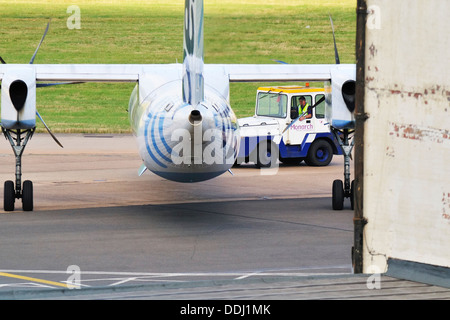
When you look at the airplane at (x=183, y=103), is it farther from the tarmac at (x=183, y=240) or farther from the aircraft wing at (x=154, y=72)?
the tarmac at (x=183, y=240)

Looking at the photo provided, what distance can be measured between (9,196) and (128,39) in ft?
132

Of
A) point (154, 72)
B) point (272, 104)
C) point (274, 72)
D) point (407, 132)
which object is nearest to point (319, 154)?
point (272, 104)

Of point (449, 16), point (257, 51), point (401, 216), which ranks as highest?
point (257, 51)

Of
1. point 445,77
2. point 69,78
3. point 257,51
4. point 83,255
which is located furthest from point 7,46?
point 445,77

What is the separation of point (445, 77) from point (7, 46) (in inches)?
1971

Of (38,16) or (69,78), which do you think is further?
(38,16)

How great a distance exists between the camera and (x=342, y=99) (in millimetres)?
19312

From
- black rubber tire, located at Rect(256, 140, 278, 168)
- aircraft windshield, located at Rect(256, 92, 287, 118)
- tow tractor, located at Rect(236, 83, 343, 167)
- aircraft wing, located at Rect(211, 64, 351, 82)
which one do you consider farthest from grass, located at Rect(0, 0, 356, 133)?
aircraft wing, located at Rect(211, 64, 351, 82)

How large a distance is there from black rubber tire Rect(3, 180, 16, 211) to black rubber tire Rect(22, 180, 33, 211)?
22 centimetres

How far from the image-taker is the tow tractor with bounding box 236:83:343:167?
26.0 meters

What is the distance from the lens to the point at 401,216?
323 inches

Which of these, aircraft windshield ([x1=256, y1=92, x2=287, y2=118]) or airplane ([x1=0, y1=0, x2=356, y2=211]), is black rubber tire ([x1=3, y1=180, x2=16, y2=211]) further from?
aircraft windshield ([x1=256, y1=92, x2=287, y2=118])

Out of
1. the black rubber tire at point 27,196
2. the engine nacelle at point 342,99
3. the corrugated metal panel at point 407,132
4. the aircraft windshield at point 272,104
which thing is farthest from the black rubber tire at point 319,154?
the corrugated metal panel at point 407,132

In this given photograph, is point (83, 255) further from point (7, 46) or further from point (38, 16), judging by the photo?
point (38, 16)
